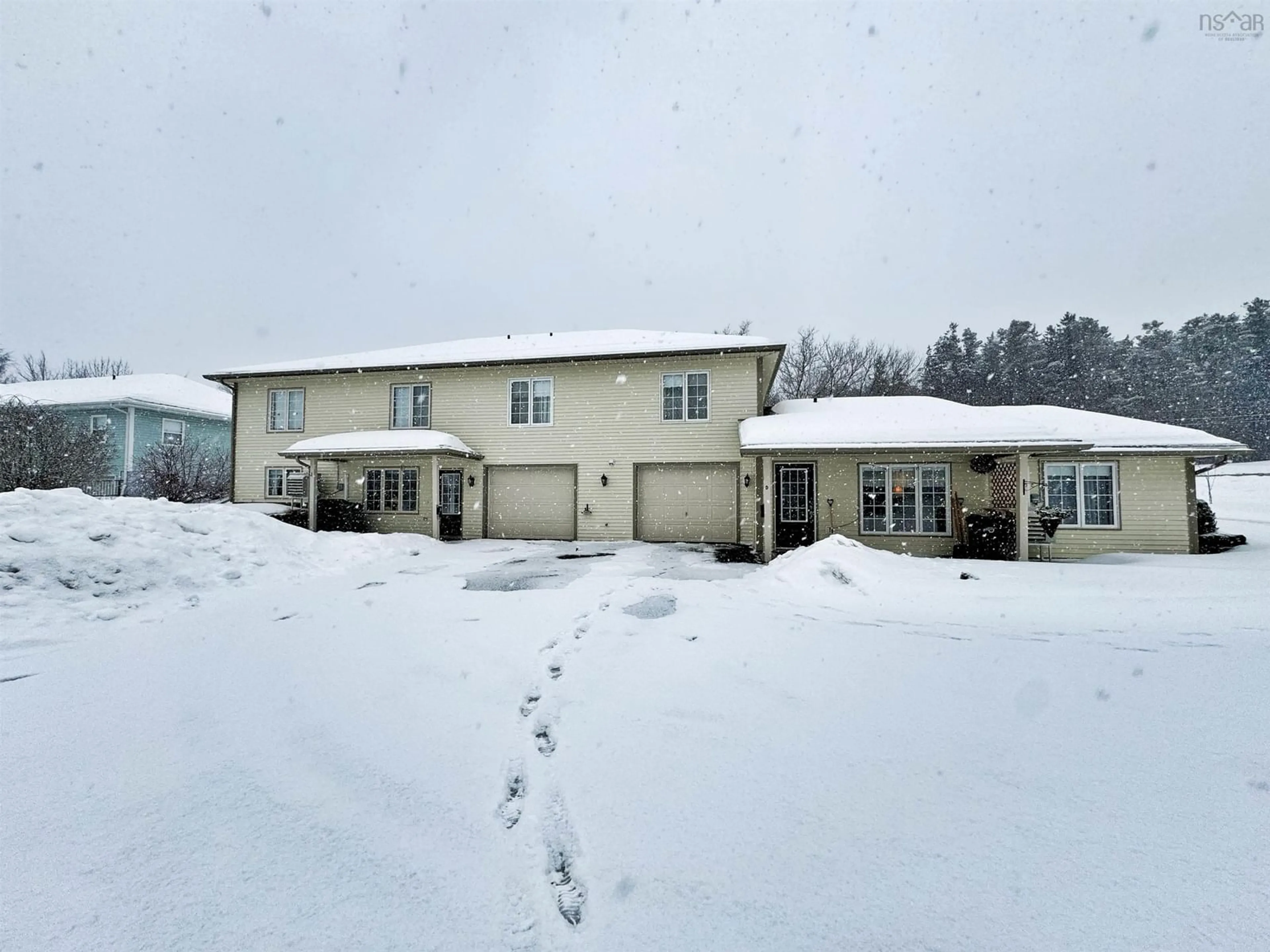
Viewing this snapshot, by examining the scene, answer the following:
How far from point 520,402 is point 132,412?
58.5 feet

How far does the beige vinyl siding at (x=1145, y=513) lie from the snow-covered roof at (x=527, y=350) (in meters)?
7.94

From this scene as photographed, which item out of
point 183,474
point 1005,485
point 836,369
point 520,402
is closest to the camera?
point 1005,485

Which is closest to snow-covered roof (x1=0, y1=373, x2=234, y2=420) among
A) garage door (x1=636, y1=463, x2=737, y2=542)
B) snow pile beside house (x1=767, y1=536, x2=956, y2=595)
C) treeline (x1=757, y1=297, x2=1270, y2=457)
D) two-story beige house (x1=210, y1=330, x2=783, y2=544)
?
two-story beige house (x1=210, y1=330, x2=783, y2=544)

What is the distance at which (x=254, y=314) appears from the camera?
5872 cm

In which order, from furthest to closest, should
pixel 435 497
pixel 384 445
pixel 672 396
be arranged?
pixel 672 396 → pixel 384 445 → pixel 435 497

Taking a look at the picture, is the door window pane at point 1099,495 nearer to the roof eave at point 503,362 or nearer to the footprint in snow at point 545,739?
the roof eave at point 503,362

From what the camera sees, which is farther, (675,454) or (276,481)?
(276,481)

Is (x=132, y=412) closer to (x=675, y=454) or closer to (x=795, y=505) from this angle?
(x=675, y=454)

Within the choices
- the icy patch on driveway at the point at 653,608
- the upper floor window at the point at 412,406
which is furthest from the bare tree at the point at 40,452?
the icy patch on driveway at the point at 653,608

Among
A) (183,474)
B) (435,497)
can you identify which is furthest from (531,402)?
(183,474)

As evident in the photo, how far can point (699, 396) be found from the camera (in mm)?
13344

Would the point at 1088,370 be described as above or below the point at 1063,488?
above

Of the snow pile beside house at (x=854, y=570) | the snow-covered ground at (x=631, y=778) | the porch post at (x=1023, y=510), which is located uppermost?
the porch post at (x=1023, y=510)

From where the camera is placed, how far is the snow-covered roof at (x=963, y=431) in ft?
31.9
